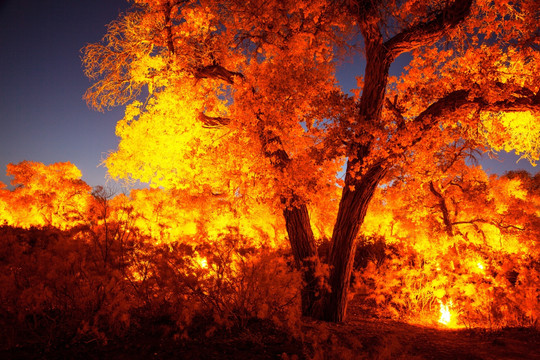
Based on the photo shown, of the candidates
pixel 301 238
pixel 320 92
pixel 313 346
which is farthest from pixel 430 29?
pixel 313 346

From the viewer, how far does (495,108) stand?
5.55 m

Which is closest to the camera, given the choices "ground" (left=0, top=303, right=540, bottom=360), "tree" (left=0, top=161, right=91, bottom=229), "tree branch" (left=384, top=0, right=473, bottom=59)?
"ground" (left=0, top=303, right=540, bottom=360)

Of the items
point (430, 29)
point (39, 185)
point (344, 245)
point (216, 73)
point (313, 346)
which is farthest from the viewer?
point (39, 185)

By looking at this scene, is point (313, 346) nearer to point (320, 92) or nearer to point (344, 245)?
point (344, 245)

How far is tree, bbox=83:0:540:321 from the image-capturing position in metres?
5.63

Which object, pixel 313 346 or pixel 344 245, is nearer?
pixel 313 346

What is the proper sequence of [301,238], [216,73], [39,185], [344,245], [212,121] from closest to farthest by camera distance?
1. [344,245]
2. [301,238]
3. [216,73]
4. [212,121]
5. [39,185]

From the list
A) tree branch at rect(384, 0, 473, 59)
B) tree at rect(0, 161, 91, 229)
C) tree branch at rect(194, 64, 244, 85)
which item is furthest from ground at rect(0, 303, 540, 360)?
tree at rect(0, 161, 91, 229)

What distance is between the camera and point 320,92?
6188mm

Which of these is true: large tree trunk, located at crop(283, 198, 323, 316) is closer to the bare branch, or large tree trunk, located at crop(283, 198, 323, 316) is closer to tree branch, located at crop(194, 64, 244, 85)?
the bare branch

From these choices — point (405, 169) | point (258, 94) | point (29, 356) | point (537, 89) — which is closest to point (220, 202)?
point (258, 94)

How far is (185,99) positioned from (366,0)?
13.6ft

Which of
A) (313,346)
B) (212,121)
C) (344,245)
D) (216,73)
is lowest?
(313,346)

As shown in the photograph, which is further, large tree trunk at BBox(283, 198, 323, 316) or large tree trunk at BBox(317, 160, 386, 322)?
large tree trunk at BBox(283, 198, 323, 316)
